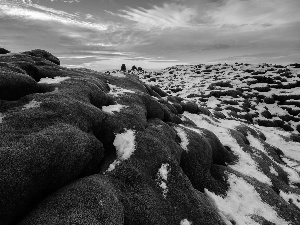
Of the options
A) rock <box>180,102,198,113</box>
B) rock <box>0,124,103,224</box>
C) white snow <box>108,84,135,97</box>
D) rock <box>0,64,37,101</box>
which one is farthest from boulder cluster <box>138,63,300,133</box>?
rock <box>0,124,103,224</box>

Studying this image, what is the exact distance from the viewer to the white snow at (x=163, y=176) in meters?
12.2

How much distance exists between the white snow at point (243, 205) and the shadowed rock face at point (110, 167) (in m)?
0.07

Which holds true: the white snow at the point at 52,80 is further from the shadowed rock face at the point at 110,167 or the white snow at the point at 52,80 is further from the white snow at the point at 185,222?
the white snow at the point at 185,222

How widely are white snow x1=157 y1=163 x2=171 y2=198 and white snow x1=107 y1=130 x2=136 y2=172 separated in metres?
1.84

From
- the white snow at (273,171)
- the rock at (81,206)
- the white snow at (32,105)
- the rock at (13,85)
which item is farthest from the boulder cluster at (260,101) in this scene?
the rock at (81,206)

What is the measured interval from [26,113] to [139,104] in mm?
9109

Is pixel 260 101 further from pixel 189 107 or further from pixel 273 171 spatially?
pixel 273 171

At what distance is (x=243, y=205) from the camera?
1484 centimetres

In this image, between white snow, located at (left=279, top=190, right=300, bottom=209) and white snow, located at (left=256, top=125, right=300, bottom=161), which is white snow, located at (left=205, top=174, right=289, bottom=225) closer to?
white snow, located at (left=279, top=190, right=300, bottom=209)

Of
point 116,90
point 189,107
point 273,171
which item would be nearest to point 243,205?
point 273,171

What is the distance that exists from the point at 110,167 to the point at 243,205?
346 inches

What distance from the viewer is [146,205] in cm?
1074

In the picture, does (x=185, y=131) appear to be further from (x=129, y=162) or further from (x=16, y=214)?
(x=16, y=214)

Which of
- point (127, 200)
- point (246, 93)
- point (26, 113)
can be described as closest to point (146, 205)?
point (127, 200)
